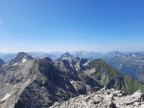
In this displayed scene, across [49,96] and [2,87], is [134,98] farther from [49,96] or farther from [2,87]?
[2,87]

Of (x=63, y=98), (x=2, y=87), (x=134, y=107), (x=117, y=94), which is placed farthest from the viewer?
(x=2, y=87)

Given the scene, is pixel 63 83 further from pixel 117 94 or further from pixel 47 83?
pixel 117 94

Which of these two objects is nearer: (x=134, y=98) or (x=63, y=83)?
(x=134, y=98)

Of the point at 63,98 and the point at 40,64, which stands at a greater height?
the point at 40,64

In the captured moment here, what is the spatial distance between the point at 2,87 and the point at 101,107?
14513 cm

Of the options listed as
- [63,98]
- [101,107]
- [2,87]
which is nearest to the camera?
[101,107]

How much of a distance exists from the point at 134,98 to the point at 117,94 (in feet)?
53.0

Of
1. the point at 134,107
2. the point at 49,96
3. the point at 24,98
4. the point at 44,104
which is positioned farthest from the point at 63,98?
the point at 134,107

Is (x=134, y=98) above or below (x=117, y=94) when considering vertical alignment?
above

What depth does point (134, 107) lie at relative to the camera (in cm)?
3956

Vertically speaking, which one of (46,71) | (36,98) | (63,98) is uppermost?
(46,71)

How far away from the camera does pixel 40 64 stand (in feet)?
548

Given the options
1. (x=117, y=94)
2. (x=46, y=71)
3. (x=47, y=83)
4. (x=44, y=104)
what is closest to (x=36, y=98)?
(x=44, y=104)

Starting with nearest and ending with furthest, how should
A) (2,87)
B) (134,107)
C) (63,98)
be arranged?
1. (134,107)
2. (63,98)
3. (2,87)
